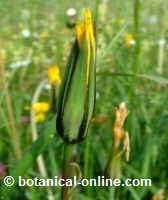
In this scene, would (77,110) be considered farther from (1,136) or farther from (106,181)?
(1,136)

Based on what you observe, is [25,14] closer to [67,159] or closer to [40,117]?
[40,117]

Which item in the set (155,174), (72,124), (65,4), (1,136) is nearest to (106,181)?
(72,124)

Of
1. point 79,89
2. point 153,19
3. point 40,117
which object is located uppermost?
point 153,19

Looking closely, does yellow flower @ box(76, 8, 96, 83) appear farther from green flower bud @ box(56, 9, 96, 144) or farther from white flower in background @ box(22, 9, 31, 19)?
white flower in background @ box(22, 9, 31, 19)

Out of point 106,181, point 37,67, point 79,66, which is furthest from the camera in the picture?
point 37,67

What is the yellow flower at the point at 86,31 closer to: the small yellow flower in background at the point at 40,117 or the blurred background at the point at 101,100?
the blurred background at the point at 101,100

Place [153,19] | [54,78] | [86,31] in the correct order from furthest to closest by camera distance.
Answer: [153,19] → [54,78] → [86,31]

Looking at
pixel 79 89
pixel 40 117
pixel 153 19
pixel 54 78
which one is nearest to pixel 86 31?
pixel 79 89
